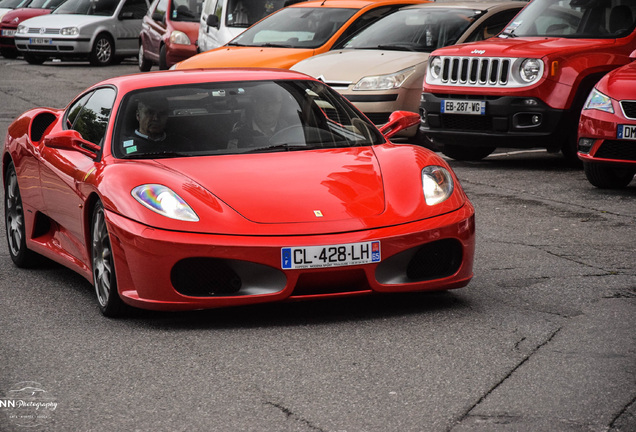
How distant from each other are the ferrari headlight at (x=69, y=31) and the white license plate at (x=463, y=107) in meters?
16.6

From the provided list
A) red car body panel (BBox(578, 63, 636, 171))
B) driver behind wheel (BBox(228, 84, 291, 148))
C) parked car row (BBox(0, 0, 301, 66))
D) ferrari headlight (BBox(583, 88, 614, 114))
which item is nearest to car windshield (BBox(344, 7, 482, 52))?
parked car row (BBox(0, 0, 301, 66))

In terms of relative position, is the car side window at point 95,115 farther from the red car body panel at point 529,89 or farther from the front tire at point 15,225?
the red car body panel at point 529,89

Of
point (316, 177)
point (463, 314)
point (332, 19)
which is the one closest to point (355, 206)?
point (316, 177)

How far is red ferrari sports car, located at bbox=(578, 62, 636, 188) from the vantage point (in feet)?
32.7

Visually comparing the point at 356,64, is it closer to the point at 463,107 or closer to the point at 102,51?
the point at 463,107

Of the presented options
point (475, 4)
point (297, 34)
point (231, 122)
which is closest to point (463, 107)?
point (475, 4)

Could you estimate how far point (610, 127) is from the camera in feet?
32.9

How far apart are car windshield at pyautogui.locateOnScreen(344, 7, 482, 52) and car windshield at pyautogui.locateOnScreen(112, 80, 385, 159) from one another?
707 cm

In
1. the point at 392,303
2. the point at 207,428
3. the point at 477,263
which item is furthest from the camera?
the point at 477,263

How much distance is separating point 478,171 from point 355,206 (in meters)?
6.58

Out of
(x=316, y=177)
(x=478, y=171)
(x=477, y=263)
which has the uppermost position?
(x=316, y=177)

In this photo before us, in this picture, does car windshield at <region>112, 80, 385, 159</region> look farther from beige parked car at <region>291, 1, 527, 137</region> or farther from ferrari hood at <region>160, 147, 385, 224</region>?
beige parked car at <region>291, 1, 527, 137</region>

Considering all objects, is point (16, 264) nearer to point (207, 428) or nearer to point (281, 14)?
point (207, 428)

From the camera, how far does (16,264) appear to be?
7621 mm
